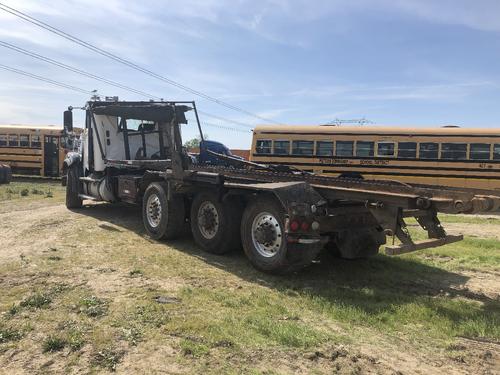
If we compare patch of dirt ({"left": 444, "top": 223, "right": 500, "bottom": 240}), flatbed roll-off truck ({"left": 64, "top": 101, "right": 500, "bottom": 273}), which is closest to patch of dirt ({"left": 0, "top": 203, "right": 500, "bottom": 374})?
flatbed roll-off truck ({"left": 64, "top": 101, "right": 500, "bottom": 273})

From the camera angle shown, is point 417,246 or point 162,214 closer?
point 417,246

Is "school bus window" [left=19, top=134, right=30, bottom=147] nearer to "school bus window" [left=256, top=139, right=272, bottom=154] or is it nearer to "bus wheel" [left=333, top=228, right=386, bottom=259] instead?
"school bus window" [left=256, top=139, right=272, bottom=154]

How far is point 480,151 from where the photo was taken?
54.5 ft

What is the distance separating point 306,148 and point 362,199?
41.6 ft

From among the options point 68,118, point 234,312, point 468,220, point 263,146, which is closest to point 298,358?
point 234,312

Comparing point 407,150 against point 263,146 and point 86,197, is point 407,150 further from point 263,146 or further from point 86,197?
point 86,197

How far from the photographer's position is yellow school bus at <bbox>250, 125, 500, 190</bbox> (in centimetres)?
1669

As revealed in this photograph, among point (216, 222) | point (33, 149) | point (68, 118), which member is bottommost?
point (216, 222)

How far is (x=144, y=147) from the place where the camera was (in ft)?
39.6

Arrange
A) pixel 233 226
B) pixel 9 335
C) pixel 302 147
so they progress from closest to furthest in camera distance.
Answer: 1. pixel 9 335
2. pixel 233 226
3. pixel 302 147

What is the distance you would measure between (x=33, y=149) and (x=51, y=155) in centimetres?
100

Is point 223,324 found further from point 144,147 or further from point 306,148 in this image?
point 306,148

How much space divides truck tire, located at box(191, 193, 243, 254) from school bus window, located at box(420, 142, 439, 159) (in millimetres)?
11457

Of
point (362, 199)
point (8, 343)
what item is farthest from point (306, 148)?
point (8, 343)
